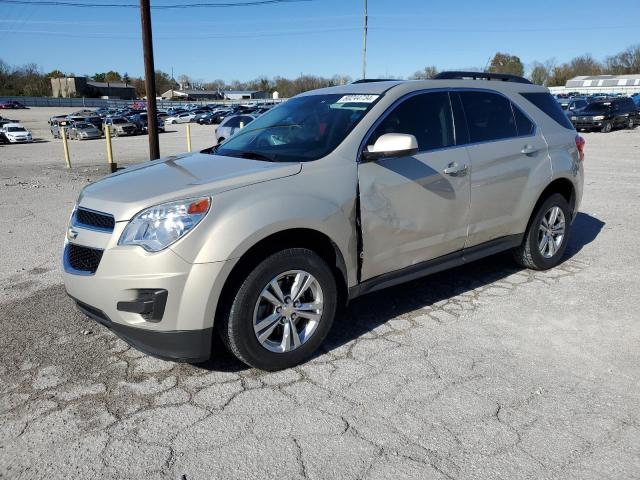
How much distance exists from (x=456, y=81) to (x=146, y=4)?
28.8ft

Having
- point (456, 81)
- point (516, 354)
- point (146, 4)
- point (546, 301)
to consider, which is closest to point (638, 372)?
point (516, 354)

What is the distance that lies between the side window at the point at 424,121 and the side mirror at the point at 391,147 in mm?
207

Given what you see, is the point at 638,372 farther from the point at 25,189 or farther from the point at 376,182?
the point at 25,189

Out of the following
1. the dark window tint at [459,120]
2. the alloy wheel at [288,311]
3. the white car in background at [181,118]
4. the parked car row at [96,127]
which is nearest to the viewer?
the alloy wheel at [288,311]

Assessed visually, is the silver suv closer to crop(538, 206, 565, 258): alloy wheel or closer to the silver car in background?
crop(538, 206, 565, 258): alloy wheel

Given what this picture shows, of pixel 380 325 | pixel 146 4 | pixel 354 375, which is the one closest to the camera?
pixel 354 375

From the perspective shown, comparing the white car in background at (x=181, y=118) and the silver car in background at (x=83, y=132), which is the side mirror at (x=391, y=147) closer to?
the silver car in background at (x=83, y=132)

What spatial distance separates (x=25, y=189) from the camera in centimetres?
1120

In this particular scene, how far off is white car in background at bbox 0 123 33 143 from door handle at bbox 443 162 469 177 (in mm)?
31468

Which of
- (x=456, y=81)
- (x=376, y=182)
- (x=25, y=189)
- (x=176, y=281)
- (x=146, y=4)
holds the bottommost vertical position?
(x=25, y=189)

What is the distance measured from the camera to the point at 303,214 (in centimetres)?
326

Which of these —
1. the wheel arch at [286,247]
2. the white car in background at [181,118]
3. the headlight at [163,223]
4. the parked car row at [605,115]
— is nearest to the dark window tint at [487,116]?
the wheel arch at [286,247]

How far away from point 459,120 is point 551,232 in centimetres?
177

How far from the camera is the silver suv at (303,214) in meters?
2.99
